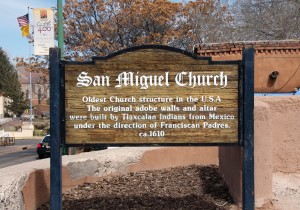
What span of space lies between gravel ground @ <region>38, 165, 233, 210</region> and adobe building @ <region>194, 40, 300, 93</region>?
315 inches

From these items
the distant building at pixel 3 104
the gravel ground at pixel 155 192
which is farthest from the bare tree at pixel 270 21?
the distant building at pixel 3 104

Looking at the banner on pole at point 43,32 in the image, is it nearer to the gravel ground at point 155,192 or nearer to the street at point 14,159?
the gravel ground at point 155,192

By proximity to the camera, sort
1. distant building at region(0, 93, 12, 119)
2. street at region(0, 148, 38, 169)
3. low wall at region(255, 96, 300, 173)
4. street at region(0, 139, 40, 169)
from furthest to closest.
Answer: distant building at region(0, 93, 12, 119), street at region(0, 139, 40, 169), street at region(0, 148, 38, 169), low wall at region(255, 96, 300, 173)

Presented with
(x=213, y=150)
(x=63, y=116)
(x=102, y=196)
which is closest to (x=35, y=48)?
(x=213, y=150)

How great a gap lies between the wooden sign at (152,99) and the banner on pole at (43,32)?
9.55 meters

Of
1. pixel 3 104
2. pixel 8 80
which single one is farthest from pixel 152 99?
pixel 3 104

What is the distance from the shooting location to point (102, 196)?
631 centimetres

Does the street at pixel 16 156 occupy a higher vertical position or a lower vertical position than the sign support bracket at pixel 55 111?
lower

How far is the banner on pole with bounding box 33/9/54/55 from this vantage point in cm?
1395

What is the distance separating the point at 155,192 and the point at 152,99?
219 centimetres

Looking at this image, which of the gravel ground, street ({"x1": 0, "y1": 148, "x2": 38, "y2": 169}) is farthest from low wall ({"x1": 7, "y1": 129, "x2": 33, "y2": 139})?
the gravel ground

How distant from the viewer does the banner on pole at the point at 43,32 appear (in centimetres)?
1395

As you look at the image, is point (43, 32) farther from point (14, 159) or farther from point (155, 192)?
point (14, 159)

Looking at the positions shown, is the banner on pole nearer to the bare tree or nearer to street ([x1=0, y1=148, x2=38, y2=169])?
street ([x1=0, y1=148, x2=38, y2=169])
